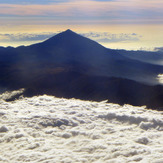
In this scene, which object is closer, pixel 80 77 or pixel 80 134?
pixel 80 134

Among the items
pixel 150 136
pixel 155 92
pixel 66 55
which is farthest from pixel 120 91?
pixel 66 55

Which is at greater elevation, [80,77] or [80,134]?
[80,77]

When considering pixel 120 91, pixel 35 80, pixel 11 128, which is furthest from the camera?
pixel 35 80

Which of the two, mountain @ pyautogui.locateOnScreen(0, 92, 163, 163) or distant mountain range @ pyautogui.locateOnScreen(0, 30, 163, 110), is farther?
distant mountain range @ pyautogui.locateOnScreen(0, 30, 163, 110)

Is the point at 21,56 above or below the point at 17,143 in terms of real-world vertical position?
above

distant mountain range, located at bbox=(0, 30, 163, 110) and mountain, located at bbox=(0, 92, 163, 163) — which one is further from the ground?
distant mountain range, located at bbox=(0, 30, 163, 110)

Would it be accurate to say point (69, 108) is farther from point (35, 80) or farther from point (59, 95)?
point (35, 80)

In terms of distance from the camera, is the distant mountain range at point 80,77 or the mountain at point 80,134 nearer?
the mountain at point 80,134

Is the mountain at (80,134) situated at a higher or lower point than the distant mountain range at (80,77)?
lower
